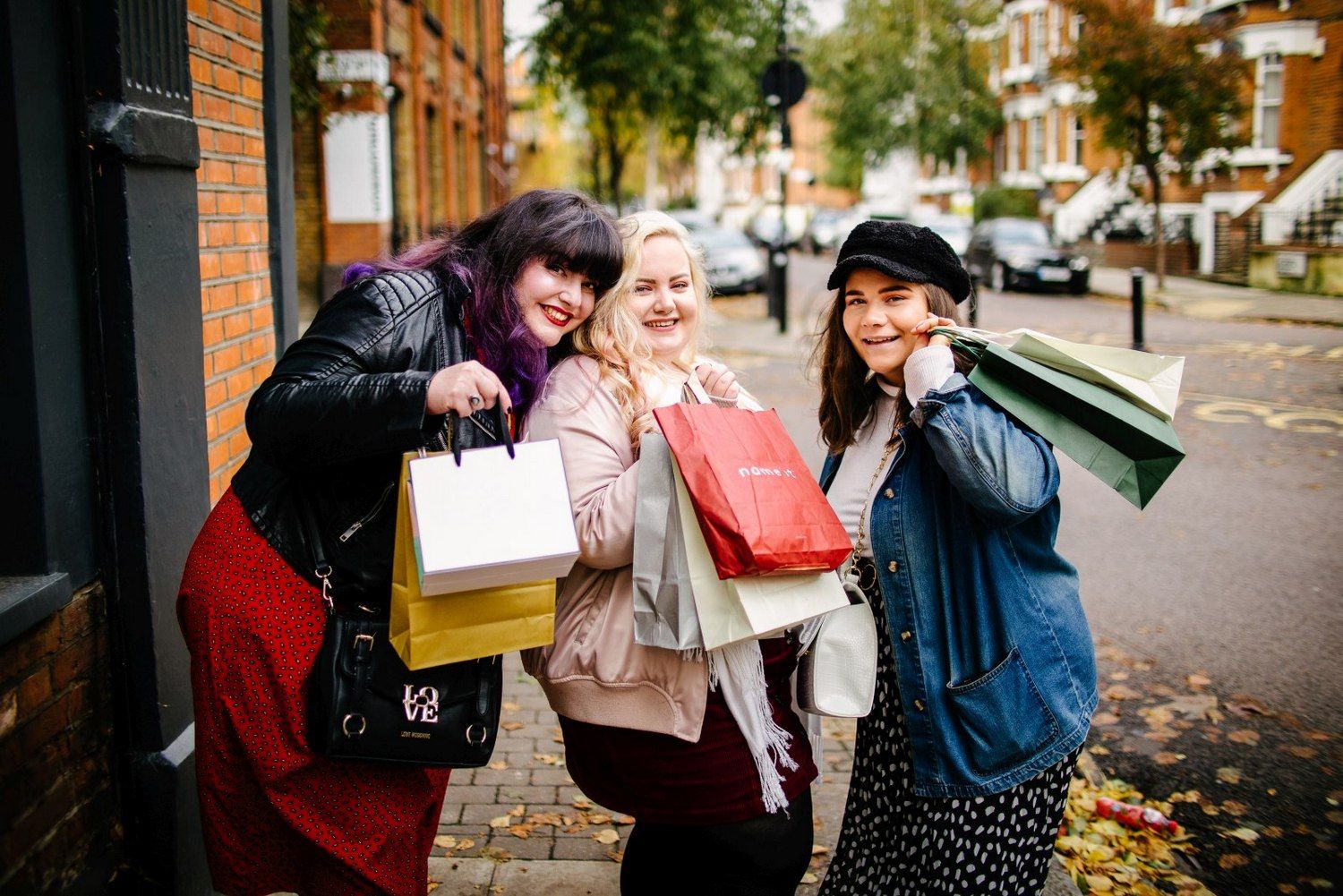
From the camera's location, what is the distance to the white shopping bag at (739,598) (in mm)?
2023

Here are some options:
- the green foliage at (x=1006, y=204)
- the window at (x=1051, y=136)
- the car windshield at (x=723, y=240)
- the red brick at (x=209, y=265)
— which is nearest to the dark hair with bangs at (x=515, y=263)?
the red brick at (x=209, y=265)

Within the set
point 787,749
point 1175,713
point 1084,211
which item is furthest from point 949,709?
point 1084,211

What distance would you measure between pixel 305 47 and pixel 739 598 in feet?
26.8

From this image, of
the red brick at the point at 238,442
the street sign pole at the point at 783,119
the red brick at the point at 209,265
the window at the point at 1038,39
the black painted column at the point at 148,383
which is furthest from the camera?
the window at the point at 1038,39

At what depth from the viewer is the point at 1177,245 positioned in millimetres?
26062

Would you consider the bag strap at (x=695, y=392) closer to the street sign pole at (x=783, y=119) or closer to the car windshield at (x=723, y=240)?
the street sign pole at (x=783, y=119)

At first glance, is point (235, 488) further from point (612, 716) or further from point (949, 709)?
point (949, 709)

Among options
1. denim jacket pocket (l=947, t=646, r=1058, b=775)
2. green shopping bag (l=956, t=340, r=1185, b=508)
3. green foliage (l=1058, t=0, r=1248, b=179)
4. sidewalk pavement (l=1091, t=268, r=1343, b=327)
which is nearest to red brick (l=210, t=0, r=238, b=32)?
green shopping bag (l=956, t=340, r=1185, b=508)

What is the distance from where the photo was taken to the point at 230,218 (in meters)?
3.51

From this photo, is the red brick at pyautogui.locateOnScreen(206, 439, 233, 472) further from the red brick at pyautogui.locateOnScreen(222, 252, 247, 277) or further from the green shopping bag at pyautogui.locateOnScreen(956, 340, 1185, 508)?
the green shopping bag at pyautogui.locateOnScreen(956, 340, 1185, 508)

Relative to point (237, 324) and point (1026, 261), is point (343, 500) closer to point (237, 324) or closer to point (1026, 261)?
point (237, 324)

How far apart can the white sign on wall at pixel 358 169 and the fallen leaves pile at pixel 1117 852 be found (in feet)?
39.1

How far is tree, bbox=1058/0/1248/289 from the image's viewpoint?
20531 mm

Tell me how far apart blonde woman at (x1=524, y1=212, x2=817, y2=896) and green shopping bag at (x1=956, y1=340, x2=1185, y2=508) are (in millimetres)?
724
